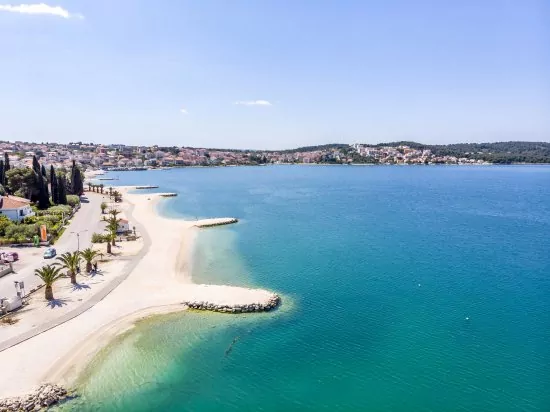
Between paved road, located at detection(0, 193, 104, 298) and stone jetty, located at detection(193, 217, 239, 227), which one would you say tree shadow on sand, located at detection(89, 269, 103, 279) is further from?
stone jetty, located at detection(193, 217, 239, 227)

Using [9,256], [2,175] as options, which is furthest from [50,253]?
[2,175]

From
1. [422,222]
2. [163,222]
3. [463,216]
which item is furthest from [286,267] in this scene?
[463,216]

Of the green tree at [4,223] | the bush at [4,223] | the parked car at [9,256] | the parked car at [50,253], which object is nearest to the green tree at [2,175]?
the green tree at [4,223]

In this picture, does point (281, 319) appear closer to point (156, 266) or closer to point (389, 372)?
point (389, 372)

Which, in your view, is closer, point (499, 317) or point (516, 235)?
point (499, 317)

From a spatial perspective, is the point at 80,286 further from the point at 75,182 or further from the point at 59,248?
the point at 75,182
